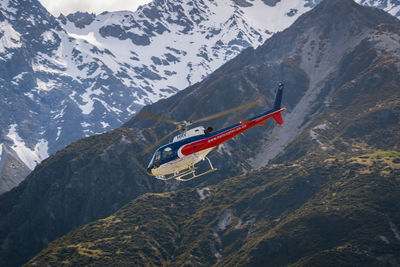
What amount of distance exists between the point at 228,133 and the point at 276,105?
25029mm

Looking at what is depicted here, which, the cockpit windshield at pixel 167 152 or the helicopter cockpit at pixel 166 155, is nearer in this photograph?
the helicopter cockpit at pixel 166 155

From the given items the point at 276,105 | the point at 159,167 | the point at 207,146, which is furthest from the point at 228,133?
the point at 276,105

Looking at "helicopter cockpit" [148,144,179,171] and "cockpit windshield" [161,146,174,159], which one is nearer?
"helicopter cockpit" [148,144,179,171]

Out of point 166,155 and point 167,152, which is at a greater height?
point 167,152

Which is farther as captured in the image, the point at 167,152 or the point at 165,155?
the point at 165,155

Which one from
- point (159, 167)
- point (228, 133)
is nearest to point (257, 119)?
point (228, 133)

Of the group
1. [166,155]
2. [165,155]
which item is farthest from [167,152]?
[165,155]

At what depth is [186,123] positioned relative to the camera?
108625 millimetres

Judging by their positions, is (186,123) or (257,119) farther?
(257,119)

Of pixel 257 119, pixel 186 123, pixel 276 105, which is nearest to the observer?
pixel 186 123

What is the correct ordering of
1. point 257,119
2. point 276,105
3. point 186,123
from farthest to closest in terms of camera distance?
1. point 276,105
2. point 257,119
3. point 186,123

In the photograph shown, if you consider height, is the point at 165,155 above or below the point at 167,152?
below

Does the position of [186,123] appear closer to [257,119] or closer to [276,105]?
[257,119]

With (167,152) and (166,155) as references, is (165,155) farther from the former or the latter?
(167,152)
